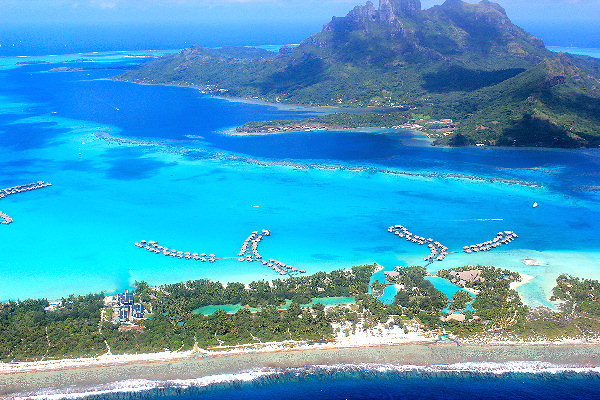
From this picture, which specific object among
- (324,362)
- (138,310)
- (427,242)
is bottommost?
(324,362)

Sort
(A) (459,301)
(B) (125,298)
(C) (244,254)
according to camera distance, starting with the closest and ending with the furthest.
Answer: (A) (459,301)
(B) (125,298)
(C) (244,254)

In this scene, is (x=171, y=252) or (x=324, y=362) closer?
(x=324, y=362)

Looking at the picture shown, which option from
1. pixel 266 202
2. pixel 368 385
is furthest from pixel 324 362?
pixel 266 202

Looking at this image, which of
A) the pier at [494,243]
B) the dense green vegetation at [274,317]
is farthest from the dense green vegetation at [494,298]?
the pier at [494,243]

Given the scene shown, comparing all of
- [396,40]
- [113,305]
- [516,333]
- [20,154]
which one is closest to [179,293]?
[113,305]

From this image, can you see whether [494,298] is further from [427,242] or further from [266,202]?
[266,202]
